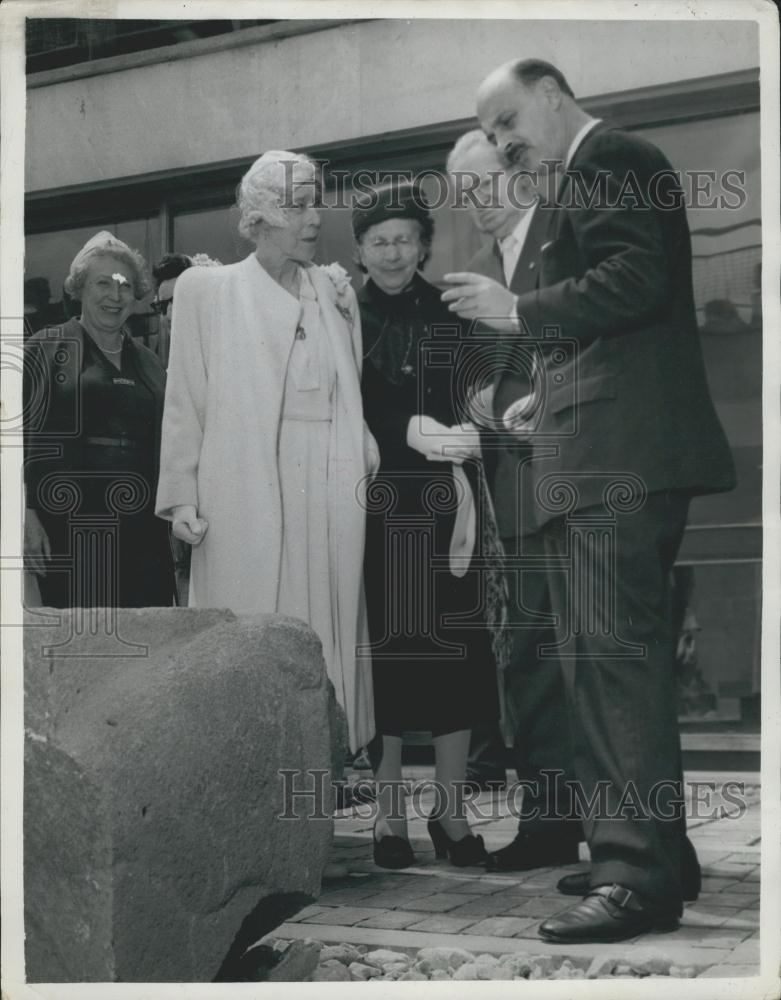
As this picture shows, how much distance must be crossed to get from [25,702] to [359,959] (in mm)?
1133

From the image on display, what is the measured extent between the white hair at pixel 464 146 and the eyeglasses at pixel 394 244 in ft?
0.78

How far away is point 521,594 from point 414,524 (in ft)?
1.27

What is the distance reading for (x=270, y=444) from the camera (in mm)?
4203

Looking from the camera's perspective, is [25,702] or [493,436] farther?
[493,436]

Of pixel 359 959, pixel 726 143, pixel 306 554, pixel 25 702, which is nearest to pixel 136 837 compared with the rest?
pixel 25 702

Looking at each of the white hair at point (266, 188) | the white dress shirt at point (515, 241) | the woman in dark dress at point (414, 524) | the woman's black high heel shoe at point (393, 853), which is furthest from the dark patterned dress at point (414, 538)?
the white hair at point (266, 188)

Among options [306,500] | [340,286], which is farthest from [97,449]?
[340,286]

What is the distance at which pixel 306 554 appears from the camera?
4215 millimetres

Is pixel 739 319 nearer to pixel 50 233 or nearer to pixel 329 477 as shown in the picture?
pixel 329 477

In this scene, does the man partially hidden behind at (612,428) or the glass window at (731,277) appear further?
the glass window at (731,277)

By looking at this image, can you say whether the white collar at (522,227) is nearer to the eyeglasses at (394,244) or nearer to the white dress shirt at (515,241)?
the white dress shirt at (515,241)

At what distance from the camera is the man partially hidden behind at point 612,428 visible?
3.90 meters

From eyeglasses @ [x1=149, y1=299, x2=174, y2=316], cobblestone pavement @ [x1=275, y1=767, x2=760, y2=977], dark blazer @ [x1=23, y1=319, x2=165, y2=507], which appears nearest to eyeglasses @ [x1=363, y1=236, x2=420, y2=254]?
eyeglasses @ [x1=149, y1=299, x2=174, y2=316]

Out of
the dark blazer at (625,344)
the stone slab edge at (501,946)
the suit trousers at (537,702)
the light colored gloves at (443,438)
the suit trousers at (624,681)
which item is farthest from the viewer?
the light colored gloves at (443,438)
